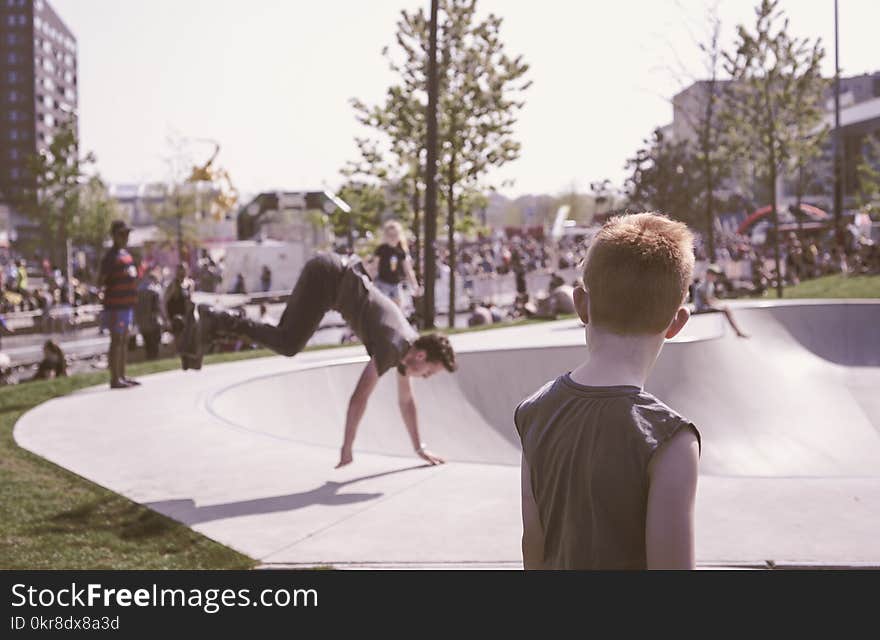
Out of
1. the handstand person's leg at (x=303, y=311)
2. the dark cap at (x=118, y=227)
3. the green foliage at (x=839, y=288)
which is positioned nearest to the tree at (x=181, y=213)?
the green foliage at (x=839, y=288)

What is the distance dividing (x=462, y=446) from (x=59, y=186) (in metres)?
42.4

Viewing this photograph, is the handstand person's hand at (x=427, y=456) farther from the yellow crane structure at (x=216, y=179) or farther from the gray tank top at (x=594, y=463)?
the yellow crane structure at (x=216, y=179)

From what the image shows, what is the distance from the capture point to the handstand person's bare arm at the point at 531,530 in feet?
7.08

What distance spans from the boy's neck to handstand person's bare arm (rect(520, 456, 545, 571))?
295mm

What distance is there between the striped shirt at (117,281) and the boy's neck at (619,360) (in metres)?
9.39

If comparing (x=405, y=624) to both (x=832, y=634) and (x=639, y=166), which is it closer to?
(x=832, y=634)

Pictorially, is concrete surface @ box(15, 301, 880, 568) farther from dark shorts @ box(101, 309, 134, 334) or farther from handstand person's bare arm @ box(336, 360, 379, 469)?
dark shorts @ box(101, 309, 134, 334)

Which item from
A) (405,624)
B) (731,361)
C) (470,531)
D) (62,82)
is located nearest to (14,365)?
(731,361)

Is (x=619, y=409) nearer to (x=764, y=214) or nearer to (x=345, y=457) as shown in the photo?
(x=345, y=457)

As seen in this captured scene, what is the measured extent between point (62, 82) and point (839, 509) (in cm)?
13879

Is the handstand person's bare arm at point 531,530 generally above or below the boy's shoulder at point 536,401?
below

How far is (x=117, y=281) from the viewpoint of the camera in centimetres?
1070

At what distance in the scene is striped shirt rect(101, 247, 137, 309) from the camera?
10.7 meters

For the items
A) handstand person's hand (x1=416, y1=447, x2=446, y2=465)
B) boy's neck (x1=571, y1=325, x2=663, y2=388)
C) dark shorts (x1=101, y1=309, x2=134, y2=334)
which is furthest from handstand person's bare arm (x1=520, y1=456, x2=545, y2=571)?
dark shorts (x1=101, y1=309, x2=134, y2=334)
